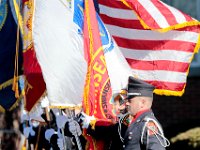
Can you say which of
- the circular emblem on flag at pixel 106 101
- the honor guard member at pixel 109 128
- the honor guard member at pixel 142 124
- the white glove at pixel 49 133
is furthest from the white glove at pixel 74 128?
the white glove at pixel 49 133

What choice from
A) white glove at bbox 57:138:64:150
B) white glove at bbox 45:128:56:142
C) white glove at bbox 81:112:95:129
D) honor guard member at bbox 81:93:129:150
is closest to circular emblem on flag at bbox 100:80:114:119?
honor guard member at bbox 81:93:129:150

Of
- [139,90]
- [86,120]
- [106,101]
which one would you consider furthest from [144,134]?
[106,101]

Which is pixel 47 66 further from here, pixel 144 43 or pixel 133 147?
pixel 144 43

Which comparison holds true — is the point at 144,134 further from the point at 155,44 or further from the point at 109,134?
the point at 155,44

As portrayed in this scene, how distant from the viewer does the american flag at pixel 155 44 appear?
31.5 ft

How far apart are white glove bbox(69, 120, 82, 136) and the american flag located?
3.51 ft

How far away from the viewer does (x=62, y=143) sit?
976 centimetres

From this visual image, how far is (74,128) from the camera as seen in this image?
892 centimetres

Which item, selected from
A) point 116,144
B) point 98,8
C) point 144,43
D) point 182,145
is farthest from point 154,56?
point 182,145

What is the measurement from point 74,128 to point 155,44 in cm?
154

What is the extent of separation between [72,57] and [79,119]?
2.78 ft

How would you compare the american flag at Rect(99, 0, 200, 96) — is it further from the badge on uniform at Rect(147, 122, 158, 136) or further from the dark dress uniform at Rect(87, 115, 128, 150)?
the badge on uniform at Rect(147, 122, 158, 136)

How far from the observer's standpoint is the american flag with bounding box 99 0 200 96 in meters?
9.59

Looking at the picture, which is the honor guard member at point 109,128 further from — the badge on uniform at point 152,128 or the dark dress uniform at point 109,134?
the badge on uniform at point 152,128
